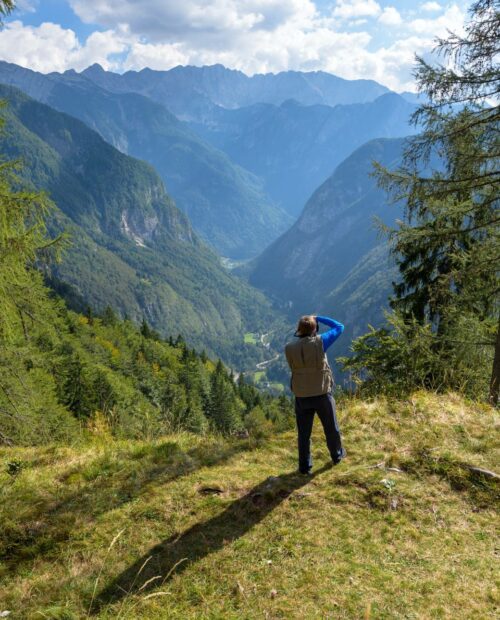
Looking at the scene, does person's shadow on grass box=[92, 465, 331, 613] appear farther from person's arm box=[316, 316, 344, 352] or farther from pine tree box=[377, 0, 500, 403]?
pine tree box=[377, 0, 500, 403]

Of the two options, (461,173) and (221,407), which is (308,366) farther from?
(221,407)

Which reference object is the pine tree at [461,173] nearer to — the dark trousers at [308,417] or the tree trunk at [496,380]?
the tree trunk at [496,380]

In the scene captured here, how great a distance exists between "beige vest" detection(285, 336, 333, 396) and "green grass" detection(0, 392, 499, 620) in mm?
1228

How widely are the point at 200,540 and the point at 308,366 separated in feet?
8.65

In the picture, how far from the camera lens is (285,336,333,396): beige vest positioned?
6.04 meters

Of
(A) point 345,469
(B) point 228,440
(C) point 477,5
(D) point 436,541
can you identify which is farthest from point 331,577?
(C) point 477,5

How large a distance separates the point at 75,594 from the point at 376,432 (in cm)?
502

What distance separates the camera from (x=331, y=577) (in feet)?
13.5

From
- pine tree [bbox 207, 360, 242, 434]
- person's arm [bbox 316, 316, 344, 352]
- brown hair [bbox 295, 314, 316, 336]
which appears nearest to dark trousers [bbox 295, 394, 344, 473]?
person's arm [bbox 316, 316, 344, 352]

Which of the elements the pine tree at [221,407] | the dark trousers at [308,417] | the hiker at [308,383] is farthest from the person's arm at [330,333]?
the pine tree at [221,407]

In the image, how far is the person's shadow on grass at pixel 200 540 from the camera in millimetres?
4145

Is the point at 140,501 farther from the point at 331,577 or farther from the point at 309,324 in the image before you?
the point at 309,324

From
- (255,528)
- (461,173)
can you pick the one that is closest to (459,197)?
(461,173)

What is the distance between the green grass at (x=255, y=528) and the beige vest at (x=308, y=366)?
4.03 ft
